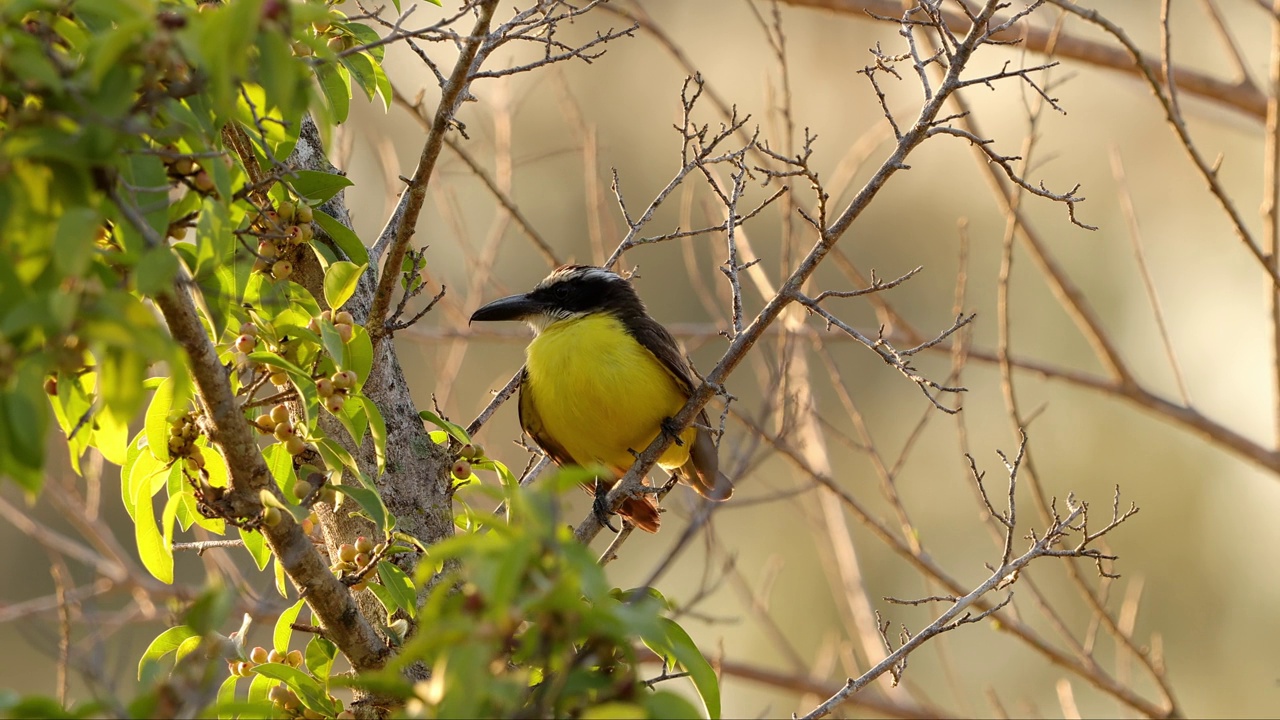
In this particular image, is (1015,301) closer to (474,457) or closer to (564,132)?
(564,132)

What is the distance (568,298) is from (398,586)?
2661mm

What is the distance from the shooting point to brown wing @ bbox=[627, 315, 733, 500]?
4.63 meters

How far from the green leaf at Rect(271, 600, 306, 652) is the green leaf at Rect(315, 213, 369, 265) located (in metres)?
0.74

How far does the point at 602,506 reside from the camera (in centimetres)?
381

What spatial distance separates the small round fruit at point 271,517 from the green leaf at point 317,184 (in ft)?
2.21

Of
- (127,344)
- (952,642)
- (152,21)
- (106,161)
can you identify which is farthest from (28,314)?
(952,642)

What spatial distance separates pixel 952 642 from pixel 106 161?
29.6 ft

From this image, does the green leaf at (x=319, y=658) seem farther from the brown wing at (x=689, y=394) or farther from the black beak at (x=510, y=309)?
the black beak at (x=510, y=309)

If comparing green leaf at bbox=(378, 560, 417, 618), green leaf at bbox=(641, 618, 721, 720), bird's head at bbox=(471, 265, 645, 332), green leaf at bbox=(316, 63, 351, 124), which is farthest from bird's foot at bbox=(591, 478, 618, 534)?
green leaf at bbox=(641, 618, 721, 720)

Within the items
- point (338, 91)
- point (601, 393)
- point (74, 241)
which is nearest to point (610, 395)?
point (601, 393)

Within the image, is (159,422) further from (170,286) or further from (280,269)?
(170,286)

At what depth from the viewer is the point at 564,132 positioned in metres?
12.5

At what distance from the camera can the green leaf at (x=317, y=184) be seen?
8.35 feet

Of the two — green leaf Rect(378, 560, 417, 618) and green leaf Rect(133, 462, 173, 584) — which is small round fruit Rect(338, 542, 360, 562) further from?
green leaf Rect(133, 462, 173, 584)
